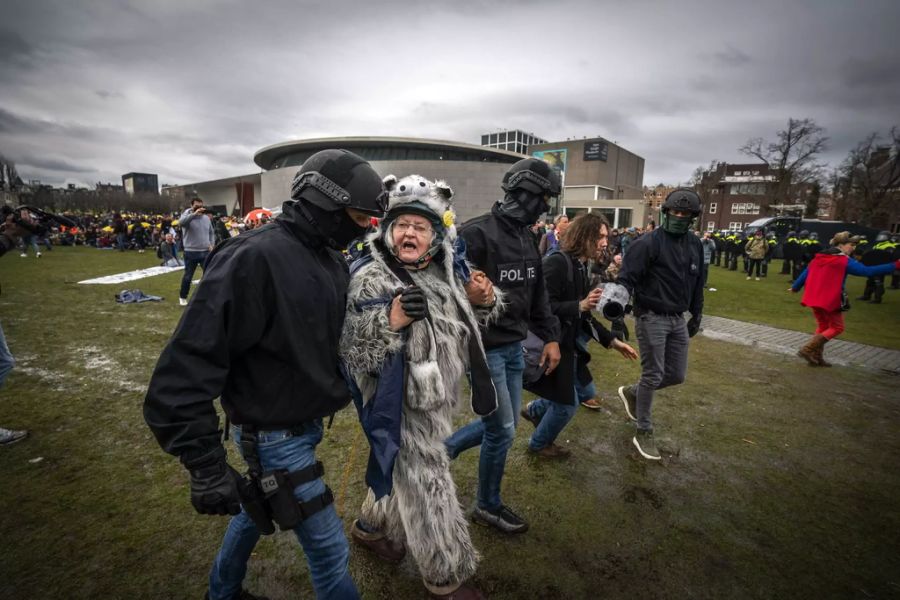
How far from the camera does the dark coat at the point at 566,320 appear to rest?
129 inches

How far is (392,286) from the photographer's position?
2027 millimetres

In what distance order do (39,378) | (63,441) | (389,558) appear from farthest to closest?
(39,378), (63,441), (389,558)

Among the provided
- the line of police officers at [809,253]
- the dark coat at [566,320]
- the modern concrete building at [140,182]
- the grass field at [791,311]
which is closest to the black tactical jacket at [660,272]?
the dark coat at [566,320]

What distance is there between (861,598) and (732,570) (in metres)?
0.66

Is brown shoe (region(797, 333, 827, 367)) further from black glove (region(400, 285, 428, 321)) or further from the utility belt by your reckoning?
the utility belt

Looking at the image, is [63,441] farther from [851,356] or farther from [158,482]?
[851,356]

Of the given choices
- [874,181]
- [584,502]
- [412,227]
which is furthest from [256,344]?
[874,181]

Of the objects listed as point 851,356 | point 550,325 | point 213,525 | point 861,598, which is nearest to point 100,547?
point 213,525

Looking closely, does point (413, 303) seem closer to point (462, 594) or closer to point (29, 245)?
point (462, 594)

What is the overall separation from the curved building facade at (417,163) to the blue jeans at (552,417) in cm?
4288

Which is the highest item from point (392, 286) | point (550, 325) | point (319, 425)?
point (392, 286)

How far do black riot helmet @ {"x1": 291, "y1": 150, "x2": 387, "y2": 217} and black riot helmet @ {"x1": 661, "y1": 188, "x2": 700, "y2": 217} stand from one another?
294cm

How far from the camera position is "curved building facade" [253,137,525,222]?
5019cm

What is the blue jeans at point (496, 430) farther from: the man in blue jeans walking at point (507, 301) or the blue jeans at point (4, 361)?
the blue jeans at point (4, 361)
